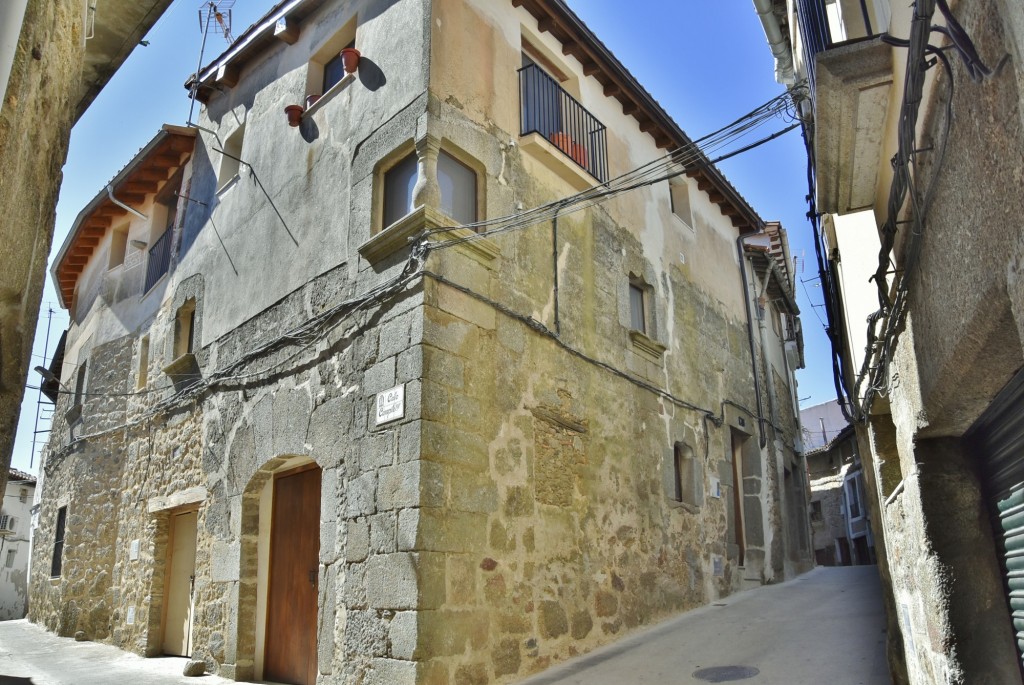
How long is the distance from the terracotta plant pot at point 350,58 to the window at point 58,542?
8777 millimetres

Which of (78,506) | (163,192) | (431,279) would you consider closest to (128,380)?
(78,506)

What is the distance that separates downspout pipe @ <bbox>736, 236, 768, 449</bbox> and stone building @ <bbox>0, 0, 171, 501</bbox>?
1081cm

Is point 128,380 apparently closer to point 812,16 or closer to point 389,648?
point 389,648

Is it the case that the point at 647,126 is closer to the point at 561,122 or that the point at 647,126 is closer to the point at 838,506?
the point at 561,122

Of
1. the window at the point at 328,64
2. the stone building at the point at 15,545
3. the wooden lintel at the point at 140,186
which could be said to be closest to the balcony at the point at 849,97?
the window at the point at 328,64

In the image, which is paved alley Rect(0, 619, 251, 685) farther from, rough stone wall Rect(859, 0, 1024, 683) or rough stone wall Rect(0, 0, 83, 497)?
rough stone wall Rect(859, 0, 1024, 683)

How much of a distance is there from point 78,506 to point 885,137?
11665mm

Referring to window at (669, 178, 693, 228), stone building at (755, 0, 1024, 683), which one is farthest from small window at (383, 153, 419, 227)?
window at (669, 178, 693, 228)

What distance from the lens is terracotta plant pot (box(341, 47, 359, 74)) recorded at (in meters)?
7.57

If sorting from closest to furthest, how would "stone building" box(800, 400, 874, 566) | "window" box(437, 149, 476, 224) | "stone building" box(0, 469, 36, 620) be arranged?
"window" box(437, 149, 476, 224), "stone building" box(800, 400, 874, 566), "stone building" box(0, 469, 36, 620)

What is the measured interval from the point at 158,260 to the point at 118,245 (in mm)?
2507

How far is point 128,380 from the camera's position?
11.1m

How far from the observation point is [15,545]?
26.8 metres

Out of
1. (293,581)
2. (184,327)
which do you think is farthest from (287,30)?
(293,581)
